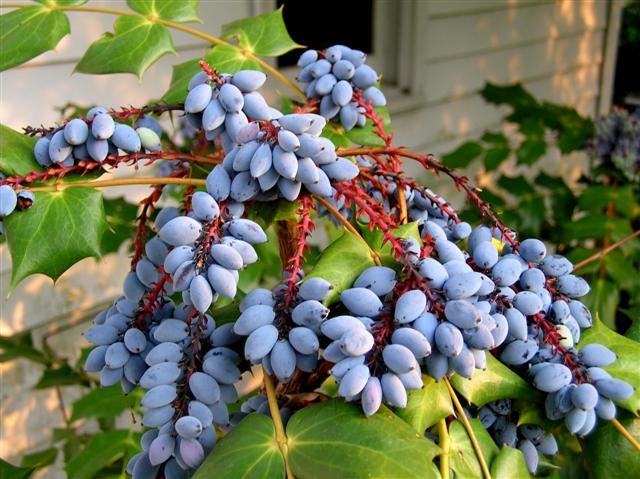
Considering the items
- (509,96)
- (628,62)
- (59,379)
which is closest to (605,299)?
(509,96)

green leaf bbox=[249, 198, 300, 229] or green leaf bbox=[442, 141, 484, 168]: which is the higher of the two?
green leaf bbox=[249, 198, 300, 229]

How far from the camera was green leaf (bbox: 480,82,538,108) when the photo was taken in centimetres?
195

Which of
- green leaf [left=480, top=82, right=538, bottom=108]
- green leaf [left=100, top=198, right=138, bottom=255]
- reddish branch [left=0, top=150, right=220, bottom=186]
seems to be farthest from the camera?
green leaf [left=480, top=82, right=538, bottom=108]

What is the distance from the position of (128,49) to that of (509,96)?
1529mm

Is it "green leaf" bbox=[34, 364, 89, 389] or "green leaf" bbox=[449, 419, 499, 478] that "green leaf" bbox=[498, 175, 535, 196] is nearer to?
"green leaf" bbox=[34, 364, 89, 389]

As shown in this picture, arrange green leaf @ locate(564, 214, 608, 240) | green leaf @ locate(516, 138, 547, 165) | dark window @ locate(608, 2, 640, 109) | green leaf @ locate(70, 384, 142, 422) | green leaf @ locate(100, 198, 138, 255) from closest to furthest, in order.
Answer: green leaf @ locate(70, 384, 142, 422) → green leaf @ locate(100, 198, 138, 255) → green leaf @ locate(564, 214, 608, 240) → green leaf @ locate(516, 138, 547, 165) → dark window @ locate(608, 2, 640, 109)

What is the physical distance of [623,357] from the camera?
1.56ft

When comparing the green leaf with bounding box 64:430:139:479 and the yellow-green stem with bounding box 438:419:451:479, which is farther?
the green leaf with bounding box 64:430:139:479

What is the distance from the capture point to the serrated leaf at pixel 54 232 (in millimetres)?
483

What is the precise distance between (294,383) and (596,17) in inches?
144

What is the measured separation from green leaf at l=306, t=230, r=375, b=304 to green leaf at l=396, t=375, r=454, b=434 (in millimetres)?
82

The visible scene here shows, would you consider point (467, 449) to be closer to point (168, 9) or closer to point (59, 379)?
point (168, 9)

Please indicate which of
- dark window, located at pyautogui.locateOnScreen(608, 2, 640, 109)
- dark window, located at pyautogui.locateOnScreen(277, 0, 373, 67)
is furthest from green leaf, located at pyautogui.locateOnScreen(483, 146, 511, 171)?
dark window, located at pyautogui.locateOnScreen(608, 2, 640, 109)

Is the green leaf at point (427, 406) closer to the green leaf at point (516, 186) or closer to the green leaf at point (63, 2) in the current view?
the green leaf at point (63, 2)
